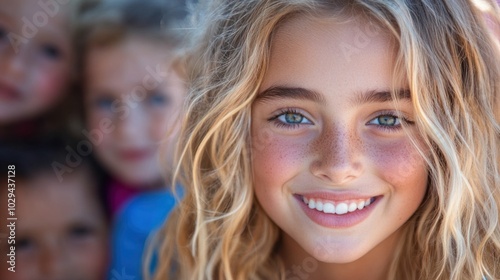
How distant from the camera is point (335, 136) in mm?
1162

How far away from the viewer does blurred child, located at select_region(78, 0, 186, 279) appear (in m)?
1.82

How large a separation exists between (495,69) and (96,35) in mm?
1050

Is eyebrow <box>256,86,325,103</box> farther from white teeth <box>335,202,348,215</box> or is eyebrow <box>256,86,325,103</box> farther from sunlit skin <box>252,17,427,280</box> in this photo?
white teeth <box>335,202,348,215</box>

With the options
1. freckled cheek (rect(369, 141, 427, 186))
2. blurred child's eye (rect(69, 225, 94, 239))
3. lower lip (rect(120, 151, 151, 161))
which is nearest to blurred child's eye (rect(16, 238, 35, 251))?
blurred child's eye (rect(69, 225, 94, 239))

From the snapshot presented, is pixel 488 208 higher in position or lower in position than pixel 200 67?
lower

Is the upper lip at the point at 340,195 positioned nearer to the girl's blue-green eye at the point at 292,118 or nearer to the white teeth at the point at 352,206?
the white teeth at the point at 352,206

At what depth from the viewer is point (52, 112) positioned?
1824mm

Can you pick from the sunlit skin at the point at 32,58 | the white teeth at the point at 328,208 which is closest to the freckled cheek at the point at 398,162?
the white teeth at the point at 328,208

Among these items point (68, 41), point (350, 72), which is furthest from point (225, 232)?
point (68, 41)

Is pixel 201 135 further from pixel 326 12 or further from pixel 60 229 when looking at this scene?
pixel 60 229

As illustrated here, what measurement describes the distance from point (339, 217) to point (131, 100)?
0.80 m

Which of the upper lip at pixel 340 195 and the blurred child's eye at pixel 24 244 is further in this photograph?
the blurred child's eye at pixel 24 244

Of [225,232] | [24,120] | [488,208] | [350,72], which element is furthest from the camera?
[24,120]

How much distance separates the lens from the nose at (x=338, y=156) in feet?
3.77
